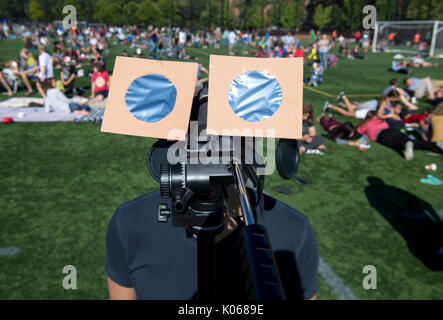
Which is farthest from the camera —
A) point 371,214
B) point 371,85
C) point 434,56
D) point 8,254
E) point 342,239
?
point 434,56

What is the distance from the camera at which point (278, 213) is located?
1.58 m

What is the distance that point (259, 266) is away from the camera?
47cm

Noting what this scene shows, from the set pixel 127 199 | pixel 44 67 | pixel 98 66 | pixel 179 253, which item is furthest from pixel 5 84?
pixel 179 253

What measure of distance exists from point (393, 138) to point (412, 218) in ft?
10.5

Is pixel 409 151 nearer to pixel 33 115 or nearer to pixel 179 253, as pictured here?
pixel 179 253

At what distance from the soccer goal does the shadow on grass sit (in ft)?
91.9

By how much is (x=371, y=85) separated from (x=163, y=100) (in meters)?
16.7

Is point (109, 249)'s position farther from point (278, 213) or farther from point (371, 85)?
point (371, 85)

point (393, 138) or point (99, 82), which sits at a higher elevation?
point (99, 82)

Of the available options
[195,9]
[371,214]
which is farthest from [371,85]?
[195,9]

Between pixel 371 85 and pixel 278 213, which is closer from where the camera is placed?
pixel 278 213

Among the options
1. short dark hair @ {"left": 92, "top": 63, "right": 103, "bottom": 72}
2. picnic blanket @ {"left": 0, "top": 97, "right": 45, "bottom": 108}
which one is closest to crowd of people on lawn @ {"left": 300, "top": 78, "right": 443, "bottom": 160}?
short dark hair @ {"left": 92, "top": 63, "right": 103, "bottom": 72}

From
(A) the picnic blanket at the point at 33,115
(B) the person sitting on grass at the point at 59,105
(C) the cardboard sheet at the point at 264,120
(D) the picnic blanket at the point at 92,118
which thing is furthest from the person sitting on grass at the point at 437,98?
(C) the cardboard sheet at the point at 264,120

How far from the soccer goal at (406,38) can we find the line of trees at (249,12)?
6578mm
